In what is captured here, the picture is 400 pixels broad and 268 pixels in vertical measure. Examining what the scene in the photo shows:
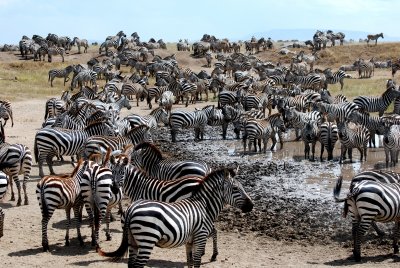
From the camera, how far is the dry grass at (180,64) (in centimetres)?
3594

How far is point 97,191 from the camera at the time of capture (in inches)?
423

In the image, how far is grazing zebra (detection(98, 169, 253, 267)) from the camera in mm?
8086

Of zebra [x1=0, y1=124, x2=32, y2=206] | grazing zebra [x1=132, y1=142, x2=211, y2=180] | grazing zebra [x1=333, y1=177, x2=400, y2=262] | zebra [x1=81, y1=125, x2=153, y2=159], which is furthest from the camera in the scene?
zebra [x1=81, y1=125, x2=153, y2=159]

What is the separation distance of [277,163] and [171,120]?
217 inches

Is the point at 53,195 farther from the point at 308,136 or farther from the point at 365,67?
the point at 365,67

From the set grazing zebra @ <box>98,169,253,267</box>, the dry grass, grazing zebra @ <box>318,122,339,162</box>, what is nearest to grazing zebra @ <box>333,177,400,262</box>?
grazing zebra @ <box>98,169,253,267</box>

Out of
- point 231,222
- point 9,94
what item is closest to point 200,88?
point 9,94

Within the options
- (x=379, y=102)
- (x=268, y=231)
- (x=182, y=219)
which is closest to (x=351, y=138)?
(x=268, y=231)

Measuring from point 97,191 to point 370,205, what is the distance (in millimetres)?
4640

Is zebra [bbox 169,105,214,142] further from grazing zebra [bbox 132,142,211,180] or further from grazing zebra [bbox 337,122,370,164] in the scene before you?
grazing zebra [bbox 132,142,211,180]

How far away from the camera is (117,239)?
11484 millimetres

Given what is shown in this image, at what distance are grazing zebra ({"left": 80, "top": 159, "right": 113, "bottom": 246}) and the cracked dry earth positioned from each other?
0.53 m

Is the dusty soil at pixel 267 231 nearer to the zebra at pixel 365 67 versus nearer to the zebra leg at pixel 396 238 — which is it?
the zebra leg at pixel 396 238

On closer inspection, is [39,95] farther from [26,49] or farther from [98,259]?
[98,259]
